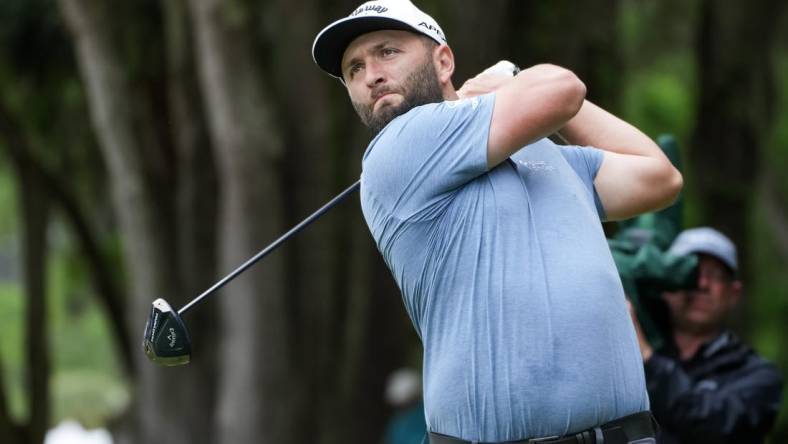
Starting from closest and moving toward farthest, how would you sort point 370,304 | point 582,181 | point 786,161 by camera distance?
1. point 582,181
2. point 370,304
3. point 786,161

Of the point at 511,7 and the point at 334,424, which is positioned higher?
the point at 511,7

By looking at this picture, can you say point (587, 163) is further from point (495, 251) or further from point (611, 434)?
point (611, 434)

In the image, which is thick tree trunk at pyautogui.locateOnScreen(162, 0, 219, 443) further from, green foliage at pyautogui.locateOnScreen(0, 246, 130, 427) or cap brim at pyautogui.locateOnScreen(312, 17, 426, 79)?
cap brim at pyautogui.locateOnScreen(312, 17, 426, 79)

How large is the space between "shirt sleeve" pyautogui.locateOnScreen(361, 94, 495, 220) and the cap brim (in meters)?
0.28

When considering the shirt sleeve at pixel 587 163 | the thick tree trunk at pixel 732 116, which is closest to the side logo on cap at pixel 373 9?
the shirt sleeve at pixel 587 163

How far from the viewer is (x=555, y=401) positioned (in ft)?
11.5

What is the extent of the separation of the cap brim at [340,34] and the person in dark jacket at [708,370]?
1.98m

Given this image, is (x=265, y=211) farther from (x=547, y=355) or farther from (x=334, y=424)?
(x=547, y=355)

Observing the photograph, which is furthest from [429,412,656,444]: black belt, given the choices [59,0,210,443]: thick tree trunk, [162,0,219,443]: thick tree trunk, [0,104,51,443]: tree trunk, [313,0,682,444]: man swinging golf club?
[0,104,51,443]: tree trunk

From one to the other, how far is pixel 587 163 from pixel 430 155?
56cm

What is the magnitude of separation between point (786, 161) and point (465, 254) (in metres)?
16.6

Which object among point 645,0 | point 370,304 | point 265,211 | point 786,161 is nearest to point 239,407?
point 265,211

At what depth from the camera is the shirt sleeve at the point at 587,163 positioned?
401 cm

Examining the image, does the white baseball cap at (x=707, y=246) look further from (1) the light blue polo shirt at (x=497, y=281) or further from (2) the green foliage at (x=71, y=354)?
(2) the green foliage at (x=71, y=354)
